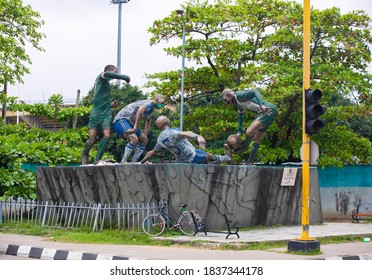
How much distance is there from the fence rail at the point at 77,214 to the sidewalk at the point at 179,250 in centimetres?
150

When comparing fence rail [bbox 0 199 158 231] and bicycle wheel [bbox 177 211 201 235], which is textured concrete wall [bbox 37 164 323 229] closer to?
fence rail [bbox 0 199 158 231]

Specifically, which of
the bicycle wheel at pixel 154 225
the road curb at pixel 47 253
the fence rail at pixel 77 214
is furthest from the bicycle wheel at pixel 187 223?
the road curb at pixel 47 253

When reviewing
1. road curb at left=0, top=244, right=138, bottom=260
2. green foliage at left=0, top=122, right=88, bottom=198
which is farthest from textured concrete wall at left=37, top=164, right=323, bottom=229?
road curb at left=0, top=244, right=138, bottom=260

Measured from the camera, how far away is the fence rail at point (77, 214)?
1562 centimetres

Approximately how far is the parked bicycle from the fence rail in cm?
26

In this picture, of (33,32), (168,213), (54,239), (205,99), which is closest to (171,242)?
(168,213)

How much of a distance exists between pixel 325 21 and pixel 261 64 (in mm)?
2652

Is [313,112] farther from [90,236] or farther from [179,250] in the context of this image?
[90,236]

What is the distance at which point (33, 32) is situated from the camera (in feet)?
95.9

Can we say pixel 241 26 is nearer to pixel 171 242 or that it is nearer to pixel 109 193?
pixel 109 193

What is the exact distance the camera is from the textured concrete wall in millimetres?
15625

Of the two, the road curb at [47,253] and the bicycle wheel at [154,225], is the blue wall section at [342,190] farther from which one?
the road curb at [47,253]

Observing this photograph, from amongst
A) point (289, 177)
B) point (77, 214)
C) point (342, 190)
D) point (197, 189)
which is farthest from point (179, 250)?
point (342, 190)

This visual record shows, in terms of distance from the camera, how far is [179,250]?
503 inches
